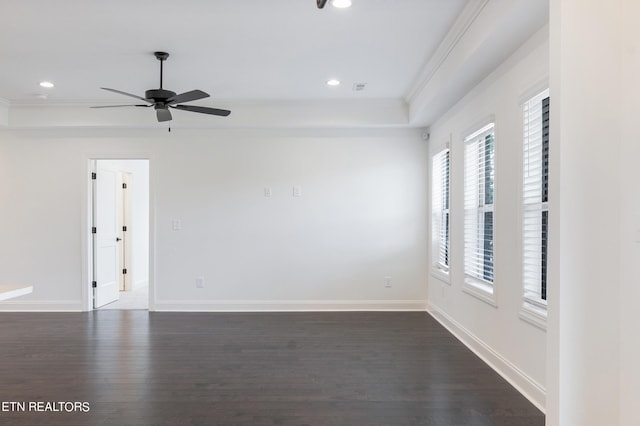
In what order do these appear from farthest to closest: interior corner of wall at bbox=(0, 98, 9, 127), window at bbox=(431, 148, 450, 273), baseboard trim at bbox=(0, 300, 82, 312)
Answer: baseboard trim at bbox=(0, 300, 82, 312)
interior corner of wall at bbox=(0, 98, 9, 127)
window at bbox=(431, 148, 450, 273)

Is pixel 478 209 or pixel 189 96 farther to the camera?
pixel 478 209

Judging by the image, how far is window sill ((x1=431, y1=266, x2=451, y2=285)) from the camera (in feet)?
14.1

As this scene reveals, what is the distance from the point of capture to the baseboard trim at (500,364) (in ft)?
8.20

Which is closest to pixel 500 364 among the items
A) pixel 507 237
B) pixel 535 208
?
pixel 507 237

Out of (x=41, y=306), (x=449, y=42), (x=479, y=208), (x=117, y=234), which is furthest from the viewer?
(x=117, y=234)

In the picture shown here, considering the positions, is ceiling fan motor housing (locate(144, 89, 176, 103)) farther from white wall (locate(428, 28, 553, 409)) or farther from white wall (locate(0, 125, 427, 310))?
white wall (locate(428, 28, 553, 409))

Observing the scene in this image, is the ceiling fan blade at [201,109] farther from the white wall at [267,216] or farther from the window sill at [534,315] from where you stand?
the window sill at [534,315]

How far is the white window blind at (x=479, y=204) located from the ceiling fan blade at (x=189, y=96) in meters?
2.47

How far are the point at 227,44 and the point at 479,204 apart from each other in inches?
105

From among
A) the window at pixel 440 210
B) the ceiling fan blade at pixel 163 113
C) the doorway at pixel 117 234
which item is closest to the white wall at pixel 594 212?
the window at pixel 440 210

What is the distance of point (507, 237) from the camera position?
2.94m

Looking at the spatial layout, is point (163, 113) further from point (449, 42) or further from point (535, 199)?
point (535, 199)

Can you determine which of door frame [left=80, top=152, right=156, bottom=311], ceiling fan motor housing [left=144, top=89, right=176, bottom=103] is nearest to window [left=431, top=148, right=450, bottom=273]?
ceiling fan motor housing [left=144, top=89, right=176, bottom=103]

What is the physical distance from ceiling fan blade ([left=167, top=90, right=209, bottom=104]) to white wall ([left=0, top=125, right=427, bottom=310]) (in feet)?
5.66
